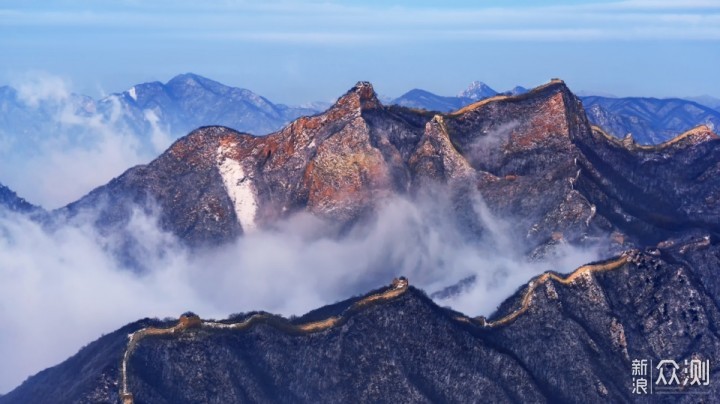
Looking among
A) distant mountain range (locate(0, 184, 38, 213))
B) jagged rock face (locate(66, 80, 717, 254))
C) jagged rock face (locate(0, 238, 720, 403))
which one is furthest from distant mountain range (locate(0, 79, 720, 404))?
distant mountain range (locate(0, 184, 38, 213))

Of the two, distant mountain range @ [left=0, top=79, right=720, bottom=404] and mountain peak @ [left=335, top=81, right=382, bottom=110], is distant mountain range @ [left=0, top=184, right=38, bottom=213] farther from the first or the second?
mountain peak @ [left=335, top=81, right=382, bottom=110]

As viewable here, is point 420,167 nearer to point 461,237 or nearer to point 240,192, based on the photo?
point 461,237

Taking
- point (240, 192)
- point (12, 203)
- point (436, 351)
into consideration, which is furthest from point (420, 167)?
point (12, 203)

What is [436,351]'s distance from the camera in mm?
77125

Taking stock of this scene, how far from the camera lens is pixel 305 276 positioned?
113 m

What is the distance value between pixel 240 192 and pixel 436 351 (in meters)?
55.3

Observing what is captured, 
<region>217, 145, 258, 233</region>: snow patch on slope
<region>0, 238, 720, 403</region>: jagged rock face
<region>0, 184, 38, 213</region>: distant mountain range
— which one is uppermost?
<region>0, 184, 38, 213</region>: distant mountain range

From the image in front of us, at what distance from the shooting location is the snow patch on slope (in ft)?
403

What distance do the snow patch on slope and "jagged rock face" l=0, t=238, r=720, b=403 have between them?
40676 mm

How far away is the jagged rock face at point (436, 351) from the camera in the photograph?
71.8 meters

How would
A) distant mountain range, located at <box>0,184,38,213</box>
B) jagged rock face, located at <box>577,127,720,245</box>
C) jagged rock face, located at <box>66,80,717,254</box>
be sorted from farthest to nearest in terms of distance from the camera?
distant mountain range, located at <box>0,184,38,213</box>, jagged rock face, located at <box>66,80,717,254</box>, jagged rock face, located at <box>577,127,720,245</box>

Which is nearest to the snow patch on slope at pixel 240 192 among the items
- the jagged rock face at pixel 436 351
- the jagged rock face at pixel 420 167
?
the jagged rock face at pixel 420 167

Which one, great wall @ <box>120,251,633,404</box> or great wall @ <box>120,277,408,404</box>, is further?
great wall @ <box>120,251,633,404</box>

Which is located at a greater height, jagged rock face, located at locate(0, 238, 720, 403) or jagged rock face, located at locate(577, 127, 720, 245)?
jagged rock face, located at locate(577, 127, 720, 245)
